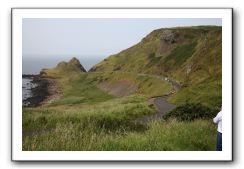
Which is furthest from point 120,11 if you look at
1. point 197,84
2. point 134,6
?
point 197,84

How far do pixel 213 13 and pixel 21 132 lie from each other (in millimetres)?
2541

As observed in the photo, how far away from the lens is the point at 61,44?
1512 cm

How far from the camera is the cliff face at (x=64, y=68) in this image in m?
15.1

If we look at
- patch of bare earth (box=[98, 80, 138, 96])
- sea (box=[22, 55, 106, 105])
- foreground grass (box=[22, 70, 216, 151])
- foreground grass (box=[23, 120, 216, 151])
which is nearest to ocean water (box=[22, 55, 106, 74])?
sea (box=[22, 55, 106, 105])

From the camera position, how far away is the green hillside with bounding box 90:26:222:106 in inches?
593

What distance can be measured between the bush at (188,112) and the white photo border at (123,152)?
0.27 metres

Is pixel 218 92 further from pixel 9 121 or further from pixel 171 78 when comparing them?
pixel 9 121

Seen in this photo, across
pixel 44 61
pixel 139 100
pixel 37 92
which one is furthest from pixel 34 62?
pixel 139 100

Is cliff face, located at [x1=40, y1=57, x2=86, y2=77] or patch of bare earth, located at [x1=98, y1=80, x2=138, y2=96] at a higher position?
cliff face, located at [x1=40, y1=57, x2=86, y2=77]

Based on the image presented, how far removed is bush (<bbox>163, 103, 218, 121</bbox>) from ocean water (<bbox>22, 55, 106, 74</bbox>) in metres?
1.01

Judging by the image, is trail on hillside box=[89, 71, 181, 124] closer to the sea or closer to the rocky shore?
the sea

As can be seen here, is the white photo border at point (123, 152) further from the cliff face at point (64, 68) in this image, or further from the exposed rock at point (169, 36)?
the cliff face at point (64, 68)

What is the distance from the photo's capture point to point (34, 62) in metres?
14.9

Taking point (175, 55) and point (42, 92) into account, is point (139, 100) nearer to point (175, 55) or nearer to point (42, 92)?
point (175, 55)
